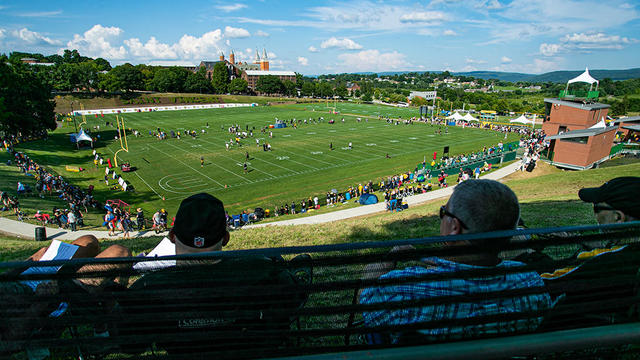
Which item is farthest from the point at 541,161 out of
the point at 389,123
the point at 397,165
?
the point at 389,123

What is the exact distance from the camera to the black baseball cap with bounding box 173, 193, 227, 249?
8.21ft

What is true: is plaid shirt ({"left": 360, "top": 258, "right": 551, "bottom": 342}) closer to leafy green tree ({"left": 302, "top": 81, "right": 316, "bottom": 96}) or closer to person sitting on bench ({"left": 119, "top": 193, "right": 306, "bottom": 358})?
person sitting on bench ({"left": 119, "top": 193, "right": 306, "bottom": 358})

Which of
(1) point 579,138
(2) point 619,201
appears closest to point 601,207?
(2) point 619,201

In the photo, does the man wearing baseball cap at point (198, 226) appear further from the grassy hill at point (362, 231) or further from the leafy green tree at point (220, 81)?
the leafy green tree at point (220, 81)

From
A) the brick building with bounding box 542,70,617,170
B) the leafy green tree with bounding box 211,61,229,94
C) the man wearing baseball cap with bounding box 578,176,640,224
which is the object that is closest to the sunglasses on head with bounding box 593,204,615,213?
the man wearing baseball cap with bounding box 578,176,640,224

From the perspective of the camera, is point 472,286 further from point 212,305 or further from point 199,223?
point 199,223

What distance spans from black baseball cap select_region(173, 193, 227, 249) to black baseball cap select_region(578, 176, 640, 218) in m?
3.41

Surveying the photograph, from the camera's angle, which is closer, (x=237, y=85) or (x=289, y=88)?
(x=237, y=85)

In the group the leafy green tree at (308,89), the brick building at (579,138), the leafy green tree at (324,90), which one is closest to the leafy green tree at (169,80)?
the leafy green tree at (308,89)

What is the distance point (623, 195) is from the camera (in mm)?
2992

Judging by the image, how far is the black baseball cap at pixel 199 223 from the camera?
2.50 m

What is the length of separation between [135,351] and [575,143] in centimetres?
3595

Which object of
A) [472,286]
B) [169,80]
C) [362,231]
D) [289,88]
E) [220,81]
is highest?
[220,81]

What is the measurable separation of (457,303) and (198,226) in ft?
6.00
